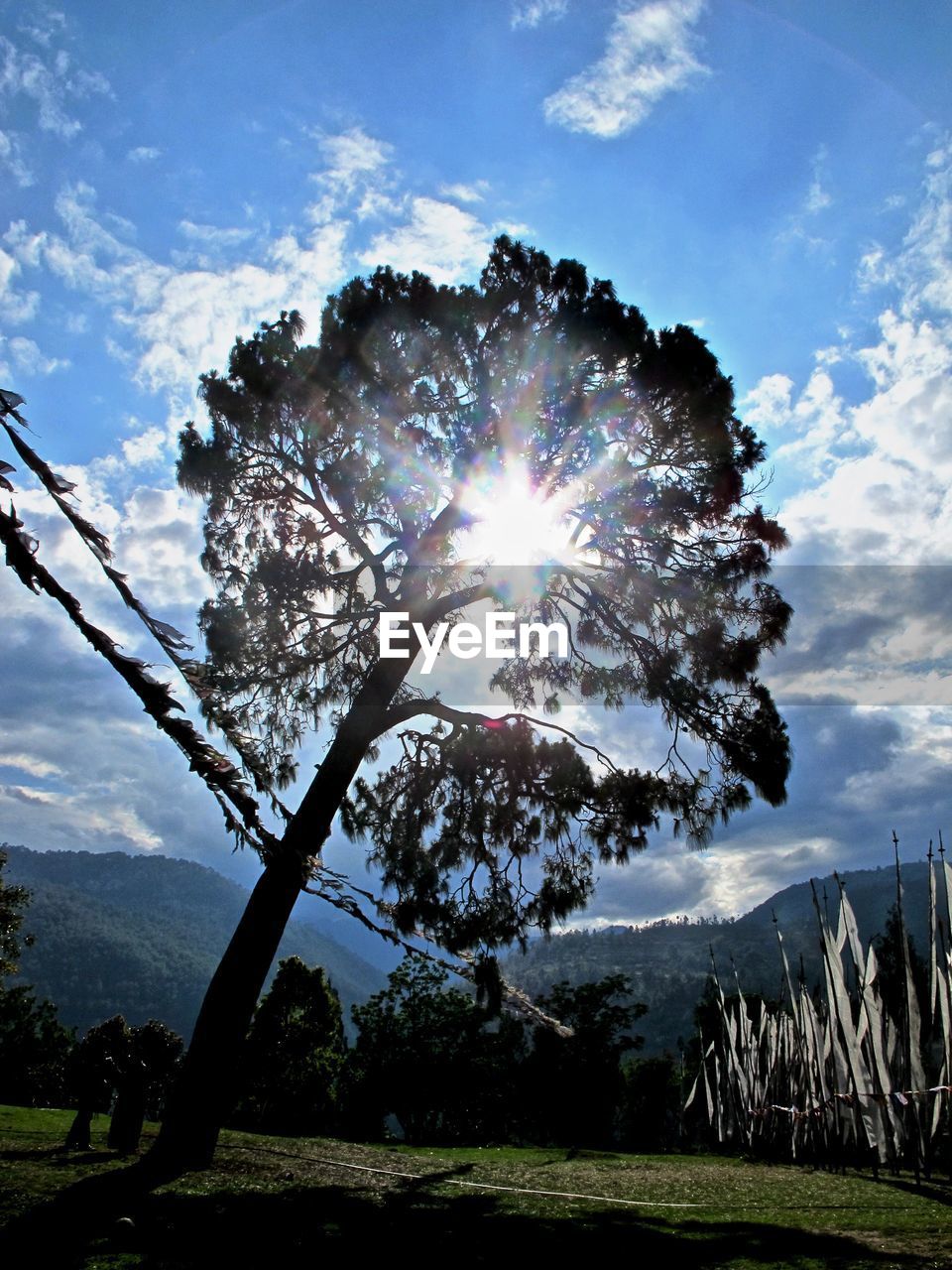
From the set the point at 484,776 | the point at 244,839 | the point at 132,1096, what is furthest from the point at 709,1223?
the point at 244,839

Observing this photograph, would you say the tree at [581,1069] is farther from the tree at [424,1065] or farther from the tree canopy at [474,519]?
the tree canopy at [474,519]

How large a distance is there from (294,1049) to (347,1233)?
26630 millimetres

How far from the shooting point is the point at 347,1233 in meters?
5.11

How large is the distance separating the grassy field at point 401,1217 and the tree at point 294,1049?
19.9 m

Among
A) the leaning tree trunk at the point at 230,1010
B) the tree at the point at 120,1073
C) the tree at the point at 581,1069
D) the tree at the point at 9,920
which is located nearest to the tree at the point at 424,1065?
the tree at the point at 581,1069

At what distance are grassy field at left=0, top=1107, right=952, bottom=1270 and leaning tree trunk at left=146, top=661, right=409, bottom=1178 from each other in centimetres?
42

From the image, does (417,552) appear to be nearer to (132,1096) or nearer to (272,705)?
(272,705)

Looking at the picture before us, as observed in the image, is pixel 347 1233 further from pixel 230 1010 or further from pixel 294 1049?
pixel 294 1049

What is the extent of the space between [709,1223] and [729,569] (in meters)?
6.88

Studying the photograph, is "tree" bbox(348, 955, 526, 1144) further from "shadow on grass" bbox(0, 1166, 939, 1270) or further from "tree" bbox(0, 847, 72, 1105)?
"shadow on grass" bbox(0, 1166, 939, 1270)

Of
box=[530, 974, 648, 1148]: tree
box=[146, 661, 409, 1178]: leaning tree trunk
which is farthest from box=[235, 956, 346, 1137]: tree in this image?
box=[146, 661, 409, 1178]: leaning tree trunk

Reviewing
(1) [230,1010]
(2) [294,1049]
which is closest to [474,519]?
(1) [230,1010]

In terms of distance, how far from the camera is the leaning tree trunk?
7434 mm

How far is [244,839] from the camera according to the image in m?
1.91
